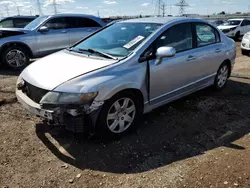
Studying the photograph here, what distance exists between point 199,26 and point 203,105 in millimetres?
1439

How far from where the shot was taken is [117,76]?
329cm

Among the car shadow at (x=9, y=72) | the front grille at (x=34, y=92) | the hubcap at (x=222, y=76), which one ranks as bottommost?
the car shadow at (x=9, y=72)

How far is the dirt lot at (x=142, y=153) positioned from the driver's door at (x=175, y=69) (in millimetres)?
422

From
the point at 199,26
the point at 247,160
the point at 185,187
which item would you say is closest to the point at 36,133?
the point at 185,187

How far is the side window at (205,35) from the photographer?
474cm

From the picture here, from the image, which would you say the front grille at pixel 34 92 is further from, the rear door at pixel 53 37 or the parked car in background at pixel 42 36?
the rear door at pixel 53 37

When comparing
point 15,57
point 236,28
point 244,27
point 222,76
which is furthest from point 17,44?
point 244,27

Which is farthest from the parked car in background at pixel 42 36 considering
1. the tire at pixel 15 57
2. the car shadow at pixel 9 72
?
the car shadow at pixel 9 72

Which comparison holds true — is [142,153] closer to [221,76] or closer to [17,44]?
[221,76]

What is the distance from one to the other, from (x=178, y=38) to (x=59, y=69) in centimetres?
200

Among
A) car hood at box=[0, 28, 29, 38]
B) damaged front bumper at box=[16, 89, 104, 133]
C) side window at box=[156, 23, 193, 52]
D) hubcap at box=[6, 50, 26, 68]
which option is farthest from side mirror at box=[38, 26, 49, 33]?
damaged front bumper at box=[16, 89, 104, 133]

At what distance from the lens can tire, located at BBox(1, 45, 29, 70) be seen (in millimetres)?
7867

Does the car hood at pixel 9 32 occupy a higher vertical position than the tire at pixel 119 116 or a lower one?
higher

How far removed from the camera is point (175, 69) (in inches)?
162
